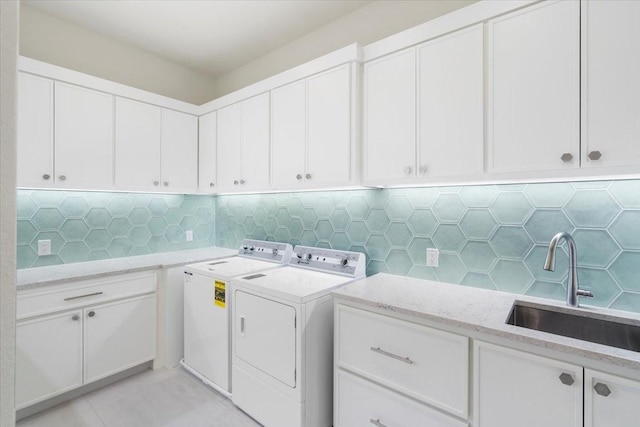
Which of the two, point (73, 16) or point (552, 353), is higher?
point (73, 16)

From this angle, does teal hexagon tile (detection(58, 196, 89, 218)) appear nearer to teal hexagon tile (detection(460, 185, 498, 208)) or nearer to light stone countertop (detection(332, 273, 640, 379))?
light stone countertop (detection(332, 273, 640, 379))

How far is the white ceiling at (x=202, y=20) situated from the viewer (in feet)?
7.76

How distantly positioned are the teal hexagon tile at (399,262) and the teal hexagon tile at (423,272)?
0.10 feet

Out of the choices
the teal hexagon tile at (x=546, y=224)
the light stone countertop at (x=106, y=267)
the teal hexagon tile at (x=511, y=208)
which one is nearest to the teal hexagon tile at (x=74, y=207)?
the light stone countertop at (x=106, y=267)

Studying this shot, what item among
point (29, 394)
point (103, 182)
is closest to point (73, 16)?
point (103, 182)

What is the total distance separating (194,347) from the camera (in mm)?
2512

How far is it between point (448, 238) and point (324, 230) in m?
1.00

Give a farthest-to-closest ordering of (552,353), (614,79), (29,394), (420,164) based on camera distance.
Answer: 1. (29,394)
2. (420,164)
3. (614,79)
4. (552,353)

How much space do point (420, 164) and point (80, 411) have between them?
2750 millimetres

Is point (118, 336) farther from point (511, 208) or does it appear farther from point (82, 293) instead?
point (511, 208)

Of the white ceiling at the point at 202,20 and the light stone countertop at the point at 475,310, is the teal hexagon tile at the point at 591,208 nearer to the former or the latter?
the light stone countertop at the point at 475,310

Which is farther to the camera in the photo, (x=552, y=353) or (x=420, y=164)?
(x=420, y=164)

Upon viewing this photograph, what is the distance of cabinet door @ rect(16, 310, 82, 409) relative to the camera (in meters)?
1.99

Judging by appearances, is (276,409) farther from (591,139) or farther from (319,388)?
(591,139)
